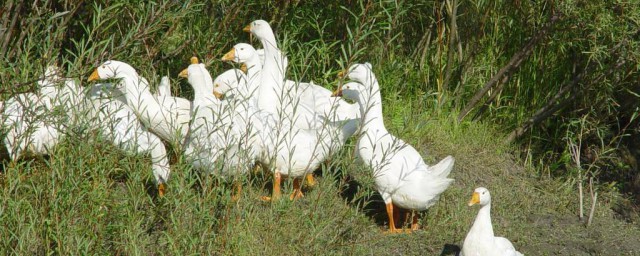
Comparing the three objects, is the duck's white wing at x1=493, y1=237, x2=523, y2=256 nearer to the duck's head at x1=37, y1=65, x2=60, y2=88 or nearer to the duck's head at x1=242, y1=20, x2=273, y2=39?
the duck's head at x1=242, y1=20, x2=273, y2=39

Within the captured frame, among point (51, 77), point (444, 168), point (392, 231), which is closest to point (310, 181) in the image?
point (392, 231)

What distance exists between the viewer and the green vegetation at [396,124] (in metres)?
5.30

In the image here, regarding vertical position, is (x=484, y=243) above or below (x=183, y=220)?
below

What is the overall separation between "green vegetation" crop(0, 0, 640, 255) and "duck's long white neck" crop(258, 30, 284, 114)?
0.32 metres

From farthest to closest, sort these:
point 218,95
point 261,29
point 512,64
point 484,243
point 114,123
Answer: point 512,64
point 218,95
point 261,29
point 114,123
point 484,243

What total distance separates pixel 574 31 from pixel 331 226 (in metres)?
2.53

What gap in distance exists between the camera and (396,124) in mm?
7785

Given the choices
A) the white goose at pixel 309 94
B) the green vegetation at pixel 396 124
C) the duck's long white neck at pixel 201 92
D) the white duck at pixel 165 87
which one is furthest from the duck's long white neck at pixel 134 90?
the white goose at pixel 309 94

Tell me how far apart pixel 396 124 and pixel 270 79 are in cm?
118

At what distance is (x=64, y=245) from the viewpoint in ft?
16.3

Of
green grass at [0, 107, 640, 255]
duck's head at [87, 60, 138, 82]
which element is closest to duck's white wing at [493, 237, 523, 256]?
green grass at [0, 107, 640, 255]

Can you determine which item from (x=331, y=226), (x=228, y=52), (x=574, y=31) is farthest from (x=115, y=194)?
(x=574, y=31)

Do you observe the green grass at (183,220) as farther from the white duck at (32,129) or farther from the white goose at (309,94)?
the white goose at (309,94)

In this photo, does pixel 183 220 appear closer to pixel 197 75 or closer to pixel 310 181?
pixel 197 75
